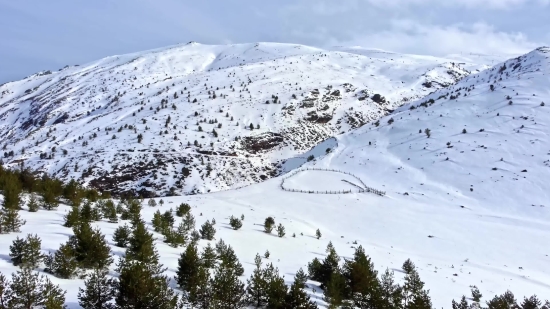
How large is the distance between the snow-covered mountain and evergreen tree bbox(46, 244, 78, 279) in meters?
41.4

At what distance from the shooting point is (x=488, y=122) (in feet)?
167

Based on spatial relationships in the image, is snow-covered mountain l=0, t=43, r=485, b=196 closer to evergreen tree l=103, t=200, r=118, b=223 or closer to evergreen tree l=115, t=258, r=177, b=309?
evergreen tree l=103, t=200, r=118, b=223

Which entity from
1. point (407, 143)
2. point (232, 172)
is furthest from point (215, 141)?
point (407, 143)

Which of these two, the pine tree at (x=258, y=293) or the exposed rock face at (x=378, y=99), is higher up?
the exposed rock face at (x=378, y=99)

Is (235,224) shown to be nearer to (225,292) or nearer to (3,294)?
(225,292)

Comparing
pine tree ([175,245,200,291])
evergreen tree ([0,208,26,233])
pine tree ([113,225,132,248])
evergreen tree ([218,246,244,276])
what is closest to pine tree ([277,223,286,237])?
evergreen tree ([218,246,244,276])

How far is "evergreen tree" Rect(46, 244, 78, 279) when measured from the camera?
11328 millimetres

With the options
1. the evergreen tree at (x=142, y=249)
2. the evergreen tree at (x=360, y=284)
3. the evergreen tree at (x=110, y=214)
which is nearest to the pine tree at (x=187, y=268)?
the evergreen tree at (x=142, y=249)

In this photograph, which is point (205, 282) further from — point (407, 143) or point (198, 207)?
point (407, 143)

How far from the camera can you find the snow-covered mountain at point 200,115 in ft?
194

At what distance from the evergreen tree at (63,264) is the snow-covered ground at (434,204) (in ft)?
1.92

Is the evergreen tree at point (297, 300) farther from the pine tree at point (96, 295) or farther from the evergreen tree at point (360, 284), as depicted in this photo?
the pine tree at point (96, 295)

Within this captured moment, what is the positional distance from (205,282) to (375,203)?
27.6 metres

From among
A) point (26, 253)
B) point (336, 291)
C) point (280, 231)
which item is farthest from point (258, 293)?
point (280, 231)
